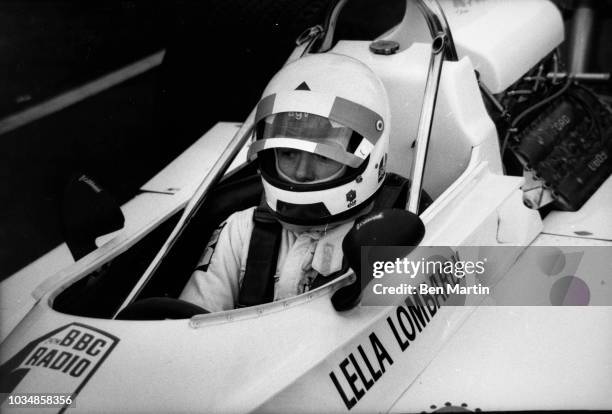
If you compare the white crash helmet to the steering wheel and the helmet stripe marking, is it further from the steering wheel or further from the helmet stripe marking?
the steering wheel

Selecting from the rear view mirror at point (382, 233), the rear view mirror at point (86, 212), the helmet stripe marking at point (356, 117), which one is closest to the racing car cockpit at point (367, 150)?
the helmet stripe marking at point (356, 117)

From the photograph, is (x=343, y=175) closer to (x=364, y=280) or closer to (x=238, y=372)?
(x=364, y=280)

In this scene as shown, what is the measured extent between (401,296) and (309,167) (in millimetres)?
446

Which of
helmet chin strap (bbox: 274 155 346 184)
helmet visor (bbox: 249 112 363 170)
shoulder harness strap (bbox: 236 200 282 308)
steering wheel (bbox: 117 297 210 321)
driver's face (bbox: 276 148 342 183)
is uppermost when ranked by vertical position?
helmet visor (bbox: 249 112 363 170)

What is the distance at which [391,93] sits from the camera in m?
2.62

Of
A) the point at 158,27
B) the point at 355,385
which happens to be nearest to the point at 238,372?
the point at 355,385

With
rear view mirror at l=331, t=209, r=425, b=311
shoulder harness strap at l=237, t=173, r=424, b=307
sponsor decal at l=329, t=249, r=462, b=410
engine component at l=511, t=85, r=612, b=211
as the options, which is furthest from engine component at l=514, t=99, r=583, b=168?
rear view mirror at l=331, t=209, r=425, b=311

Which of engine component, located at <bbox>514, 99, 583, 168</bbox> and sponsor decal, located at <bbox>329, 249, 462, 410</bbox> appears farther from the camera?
engine component, located at <bbox>514, 99, 583, 168</bbox>

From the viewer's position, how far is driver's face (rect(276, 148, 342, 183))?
6.64 ft

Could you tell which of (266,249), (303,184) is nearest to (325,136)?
(303,184)

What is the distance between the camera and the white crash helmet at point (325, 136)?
1997 mm

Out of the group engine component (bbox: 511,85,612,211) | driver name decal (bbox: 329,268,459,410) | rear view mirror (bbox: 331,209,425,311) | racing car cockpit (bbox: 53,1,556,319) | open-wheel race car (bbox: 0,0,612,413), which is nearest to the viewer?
rear view mirror (bbox: 331,209,425,311)

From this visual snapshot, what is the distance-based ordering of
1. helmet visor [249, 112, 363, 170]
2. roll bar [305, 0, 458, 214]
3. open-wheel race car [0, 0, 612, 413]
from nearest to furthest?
open-wheel race car [0, 0, 612, 413] → helmet visor [249, 112, 363, 170] → roll bar [305, 0, 458, 214]

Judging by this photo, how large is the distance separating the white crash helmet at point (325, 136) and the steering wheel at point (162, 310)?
0.41 meters
